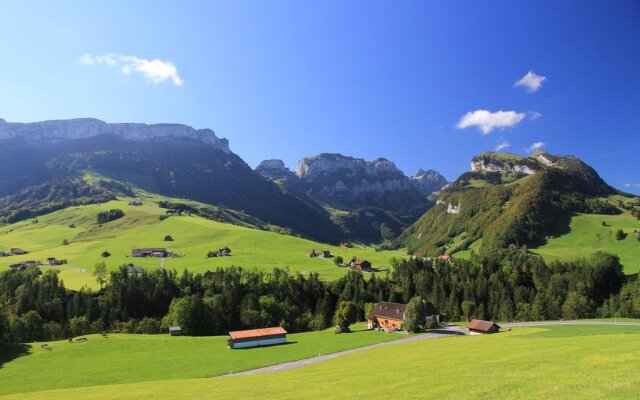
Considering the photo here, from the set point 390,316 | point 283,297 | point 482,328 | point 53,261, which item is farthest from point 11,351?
point 53,261

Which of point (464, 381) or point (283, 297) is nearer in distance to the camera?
point (464, 381)

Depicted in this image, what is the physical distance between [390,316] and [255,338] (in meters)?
37.7

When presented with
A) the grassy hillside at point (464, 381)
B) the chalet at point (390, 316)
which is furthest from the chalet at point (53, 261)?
the grassy hillside at point (464, 381)

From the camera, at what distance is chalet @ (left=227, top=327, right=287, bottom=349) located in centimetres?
8969

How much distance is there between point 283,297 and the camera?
143000 millimetres

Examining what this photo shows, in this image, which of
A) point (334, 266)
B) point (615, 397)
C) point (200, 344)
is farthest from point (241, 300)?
point (615, 397)

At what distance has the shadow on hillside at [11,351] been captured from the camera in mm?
79713

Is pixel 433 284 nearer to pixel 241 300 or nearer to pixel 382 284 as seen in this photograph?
pixel 382 284

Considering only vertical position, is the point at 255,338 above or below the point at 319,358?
below

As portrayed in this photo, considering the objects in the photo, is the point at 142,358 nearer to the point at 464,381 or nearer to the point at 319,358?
the point at 319,358

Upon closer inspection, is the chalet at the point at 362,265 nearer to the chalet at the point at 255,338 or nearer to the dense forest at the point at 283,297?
the dense forest at the point at 283,297

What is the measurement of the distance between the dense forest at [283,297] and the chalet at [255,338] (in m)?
25.4

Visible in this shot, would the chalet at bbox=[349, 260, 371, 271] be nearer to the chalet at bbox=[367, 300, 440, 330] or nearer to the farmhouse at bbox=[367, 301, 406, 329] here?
the chalet at bbox=[367, 300, 440, 330]

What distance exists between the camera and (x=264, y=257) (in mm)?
196500
